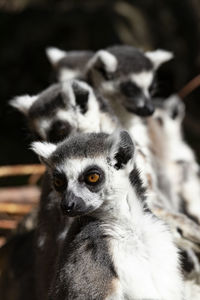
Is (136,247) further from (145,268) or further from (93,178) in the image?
(93,178)

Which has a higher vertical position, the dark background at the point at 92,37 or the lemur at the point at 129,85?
the dark background at the point at 92,37

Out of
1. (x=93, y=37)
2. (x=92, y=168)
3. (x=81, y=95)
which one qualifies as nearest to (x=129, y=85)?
(x=81, y=95)

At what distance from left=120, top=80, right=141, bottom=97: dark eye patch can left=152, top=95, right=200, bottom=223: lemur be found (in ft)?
2.97

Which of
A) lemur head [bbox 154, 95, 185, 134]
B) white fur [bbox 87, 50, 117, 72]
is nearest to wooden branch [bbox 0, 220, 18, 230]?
lemur head [bbox 154, 95, 185, 134]

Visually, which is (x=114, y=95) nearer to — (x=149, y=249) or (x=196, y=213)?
(x=196, y=213)

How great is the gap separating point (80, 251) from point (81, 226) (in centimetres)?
16

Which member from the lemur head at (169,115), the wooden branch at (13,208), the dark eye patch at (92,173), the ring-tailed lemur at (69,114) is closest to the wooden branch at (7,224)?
the wooden branch at (13,208)

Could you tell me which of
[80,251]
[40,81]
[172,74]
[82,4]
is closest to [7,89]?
[40,81]

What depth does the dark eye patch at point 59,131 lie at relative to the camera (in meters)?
3.86

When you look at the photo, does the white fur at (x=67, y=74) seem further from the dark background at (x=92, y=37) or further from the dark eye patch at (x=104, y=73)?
the dark background at (x=92, y=37)

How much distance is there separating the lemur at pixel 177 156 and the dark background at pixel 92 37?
10.9ft

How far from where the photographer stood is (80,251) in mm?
2641

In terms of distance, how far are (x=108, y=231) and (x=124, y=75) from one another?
204cm

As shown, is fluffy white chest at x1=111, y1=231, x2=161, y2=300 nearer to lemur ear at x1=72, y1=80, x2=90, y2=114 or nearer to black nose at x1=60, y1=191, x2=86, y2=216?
black nose at x1=60, y1=191, x2=86, y2=216
